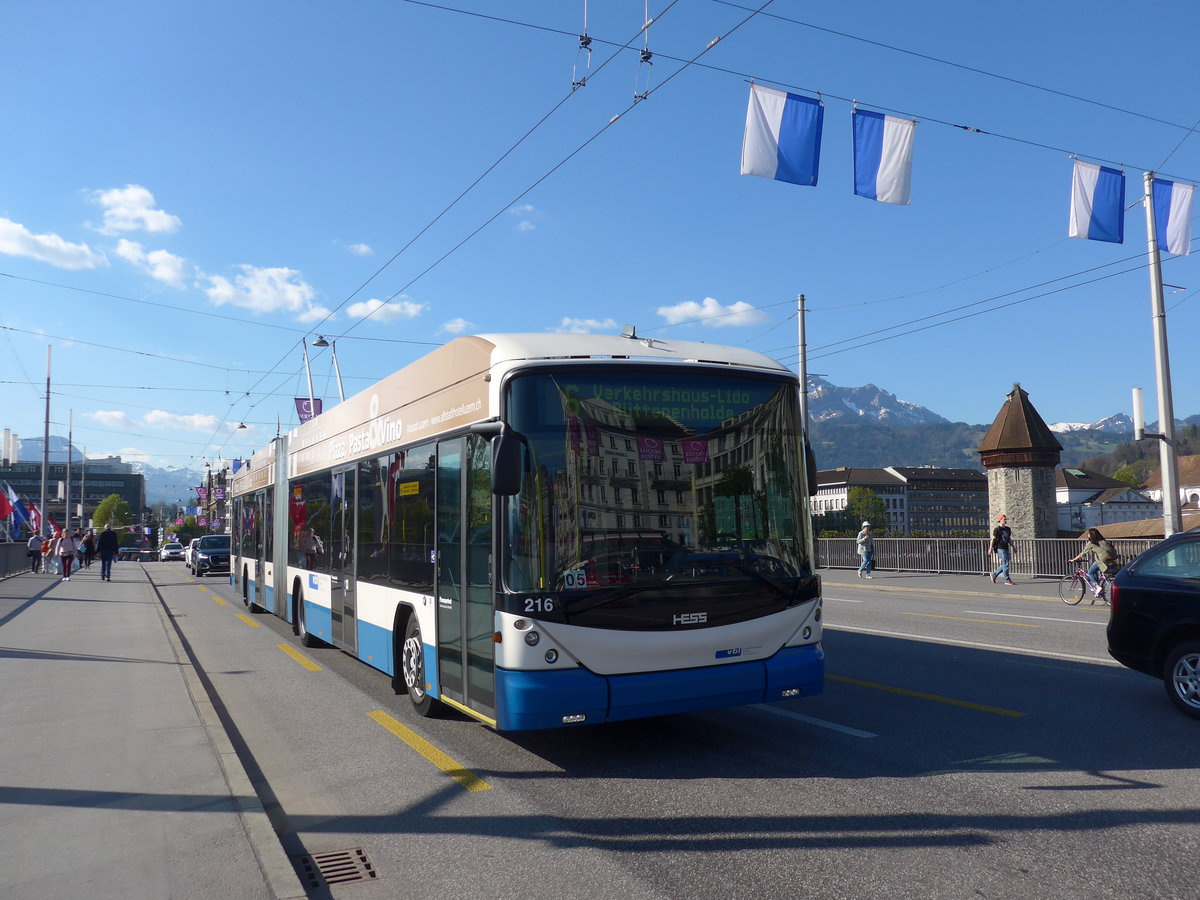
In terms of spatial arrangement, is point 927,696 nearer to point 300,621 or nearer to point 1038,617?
point 1038,617

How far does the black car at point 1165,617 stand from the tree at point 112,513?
162 metres

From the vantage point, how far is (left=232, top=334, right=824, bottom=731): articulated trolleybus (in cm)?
624

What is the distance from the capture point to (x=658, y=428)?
21.7ft


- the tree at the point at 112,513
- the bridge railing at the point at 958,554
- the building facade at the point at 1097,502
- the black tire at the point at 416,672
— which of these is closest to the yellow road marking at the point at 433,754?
the black tire at the point at 416,672

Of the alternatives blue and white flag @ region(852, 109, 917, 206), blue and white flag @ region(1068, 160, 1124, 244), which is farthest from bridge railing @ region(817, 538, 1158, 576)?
blue and white flag @ region(852, 109, 917, 206)

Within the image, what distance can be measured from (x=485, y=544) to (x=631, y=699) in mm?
1456

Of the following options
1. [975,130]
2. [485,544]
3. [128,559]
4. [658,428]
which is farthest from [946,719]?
[128,559]

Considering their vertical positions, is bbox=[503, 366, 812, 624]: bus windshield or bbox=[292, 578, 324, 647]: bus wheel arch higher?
bbox=[503, 366, 812, 624]: bus windshield

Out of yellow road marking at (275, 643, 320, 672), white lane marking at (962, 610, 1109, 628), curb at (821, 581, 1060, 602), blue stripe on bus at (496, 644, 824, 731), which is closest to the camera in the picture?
blue stripe on bus at (496, 644, 824, 731)

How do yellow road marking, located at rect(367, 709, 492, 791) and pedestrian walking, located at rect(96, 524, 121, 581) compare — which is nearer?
yellow road marking, located at rect(367, 709, 492, 791)

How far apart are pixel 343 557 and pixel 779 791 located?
6.46 m

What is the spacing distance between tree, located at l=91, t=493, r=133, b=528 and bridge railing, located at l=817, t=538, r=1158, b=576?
469 ft

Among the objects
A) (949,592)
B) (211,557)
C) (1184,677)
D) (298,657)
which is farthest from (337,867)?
(211,557)

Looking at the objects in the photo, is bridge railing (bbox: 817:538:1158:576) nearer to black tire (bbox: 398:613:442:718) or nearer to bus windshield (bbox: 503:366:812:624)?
bus windshield (bbox: 503:366:812:624)
